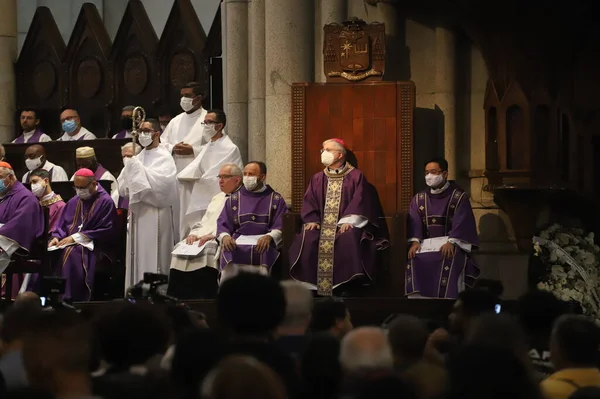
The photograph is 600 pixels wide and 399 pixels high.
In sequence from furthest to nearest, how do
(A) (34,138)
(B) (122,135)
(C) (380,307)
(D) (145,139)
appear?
(A) (34,138) < (B) (122,135) < (D) (145,139) < (C) (380,307)

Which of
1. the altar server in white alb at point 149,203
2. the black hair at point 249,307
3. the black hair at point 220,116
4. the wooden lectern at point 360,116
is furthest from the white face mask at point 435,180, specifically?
the black hair at point 249,307

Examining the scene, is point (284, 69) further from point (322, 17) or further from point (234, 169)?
point (234, 169)

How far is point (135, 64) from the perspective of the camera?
17.6 meters

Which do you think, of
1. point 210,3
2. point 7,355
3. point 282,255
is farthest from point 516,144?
point 210,3

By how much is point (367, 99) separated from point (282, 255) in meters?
1.56

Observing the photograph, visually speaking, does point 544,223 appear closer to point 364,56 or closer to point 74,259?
point 364,56

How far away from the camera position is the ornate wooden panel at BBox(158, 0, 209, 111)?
56.3ft

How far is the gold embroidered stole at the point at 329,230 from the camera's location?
460 inches

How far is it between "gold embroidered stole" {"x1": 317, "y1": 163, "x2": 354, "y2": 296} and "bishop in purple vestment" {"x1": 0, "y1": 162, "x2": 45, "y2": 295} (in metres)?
2.85

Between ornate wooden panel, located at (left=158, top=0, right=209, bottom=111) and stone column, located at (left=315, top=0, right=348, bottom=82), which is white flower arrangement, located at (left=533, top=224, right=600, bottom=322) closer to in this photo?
stone column, located at (left=315, top=0, right=348, bottom=82)

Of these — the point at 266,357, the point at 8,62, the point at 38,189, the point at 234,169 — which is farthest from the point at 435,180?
the point at 8,62

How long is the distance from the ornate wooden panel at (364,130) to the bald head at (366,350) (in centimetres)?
694

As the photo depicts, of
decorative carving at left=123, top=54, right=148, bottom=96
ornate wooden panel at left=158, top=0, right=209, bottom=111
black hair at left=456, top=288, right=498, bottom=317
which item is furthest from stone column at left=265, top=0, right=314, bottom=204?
black hair at left=456, top=288, right=498, bottom=317

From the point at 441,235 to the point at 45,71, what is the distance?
7.88m
